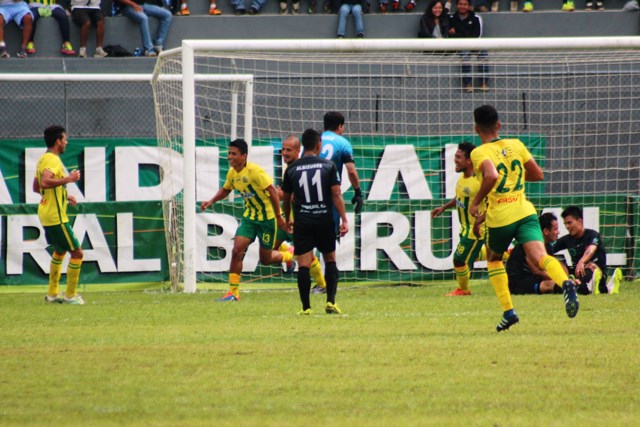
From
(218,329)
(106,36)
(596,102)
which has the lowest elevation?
(218,329)

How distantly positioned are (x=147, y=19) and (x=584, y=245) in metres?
10.9

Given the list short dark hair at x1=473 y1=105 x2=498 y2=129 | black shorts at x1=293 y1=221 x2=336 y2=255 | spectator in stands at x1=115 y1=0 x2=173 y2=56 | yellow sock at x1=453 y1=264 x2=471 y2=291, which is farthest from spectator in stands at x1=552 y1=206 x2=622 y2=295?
spectator in stands at x1=115 y1=0 x2=173 y2=56

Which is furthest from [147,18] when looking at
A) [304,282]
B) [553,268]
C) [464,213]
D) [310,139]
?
[553,268]

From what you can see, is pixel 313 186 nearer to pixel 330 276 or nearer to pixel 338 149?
pixel 330 276

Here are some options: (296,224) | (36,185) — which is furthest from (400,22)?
(296,224)

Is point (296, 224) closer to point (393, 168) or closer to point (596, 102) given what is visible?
point (393, 168)

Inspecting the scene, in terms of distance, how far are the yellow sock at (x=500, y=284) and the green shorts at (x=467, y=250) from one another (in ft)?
15.6

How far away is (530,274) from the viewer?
1499 centimetres

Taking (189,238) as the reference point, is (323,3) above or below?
above

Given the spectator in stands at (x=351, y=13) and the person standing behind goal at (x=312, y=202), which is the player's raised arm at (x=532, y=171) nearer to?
the person standing behind goal at (x=312, y=202)

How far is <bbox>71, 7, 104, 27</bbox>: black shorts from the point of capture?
2150 centimetres

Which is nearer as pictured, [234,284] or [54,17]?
Result: [234,284]

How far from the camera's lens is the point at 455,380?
682cm

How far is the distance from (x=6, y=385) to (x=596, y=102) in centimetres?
1320
